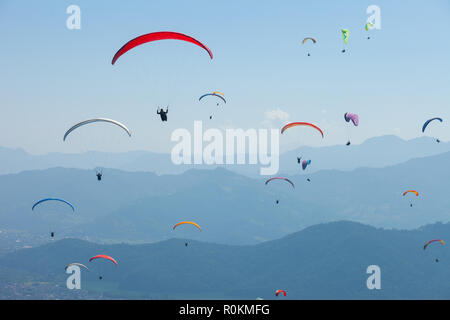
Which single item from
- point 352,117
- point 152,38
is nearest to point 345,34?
point 352,117

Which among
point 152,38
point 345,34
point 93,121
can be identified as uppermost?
point 345,34

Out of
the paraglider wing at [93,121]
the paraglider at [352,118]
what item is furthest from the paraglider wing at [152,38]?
the paraglider at [352,118]

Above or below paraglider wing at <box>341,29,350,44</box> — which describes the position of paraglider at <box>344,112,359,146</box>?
below

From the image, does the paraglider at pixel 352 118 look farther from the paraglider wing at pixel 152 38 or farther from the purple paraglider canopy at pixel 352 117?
the paraglider wing at pixel 152 38

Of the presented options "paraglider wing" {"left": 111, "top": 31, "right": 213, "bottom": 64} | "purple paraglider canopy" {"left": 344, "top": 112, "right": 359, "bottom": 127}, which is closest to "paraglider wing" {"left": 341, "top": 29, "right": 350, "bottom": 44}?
"purple paraglider canopy" {"left": 344, "top": 112, "right": 359, "bottom": 127}

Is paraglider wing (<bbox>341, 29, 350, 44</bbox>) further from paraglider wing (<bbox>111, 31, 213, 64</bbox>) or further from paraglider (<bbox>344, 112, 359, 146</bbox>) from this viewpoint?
paraglider wing (<bbox>111, 31, 213, 64</bbox>)

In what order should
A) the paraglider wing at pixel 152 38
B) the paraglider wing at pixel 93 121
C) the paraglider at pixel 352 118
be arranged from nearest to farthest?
1. the paraglider wing at pixel 152 38
2. the paraglider wing at pixel 93 121
3. the paraglider at pixel 352 118

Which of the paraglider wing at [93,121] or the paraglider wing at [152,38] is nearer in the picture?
the paraglider wing at [152,38]

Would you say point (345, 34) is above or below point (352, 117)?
above

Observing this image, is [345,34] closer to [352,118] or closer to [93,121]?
[352,118]
